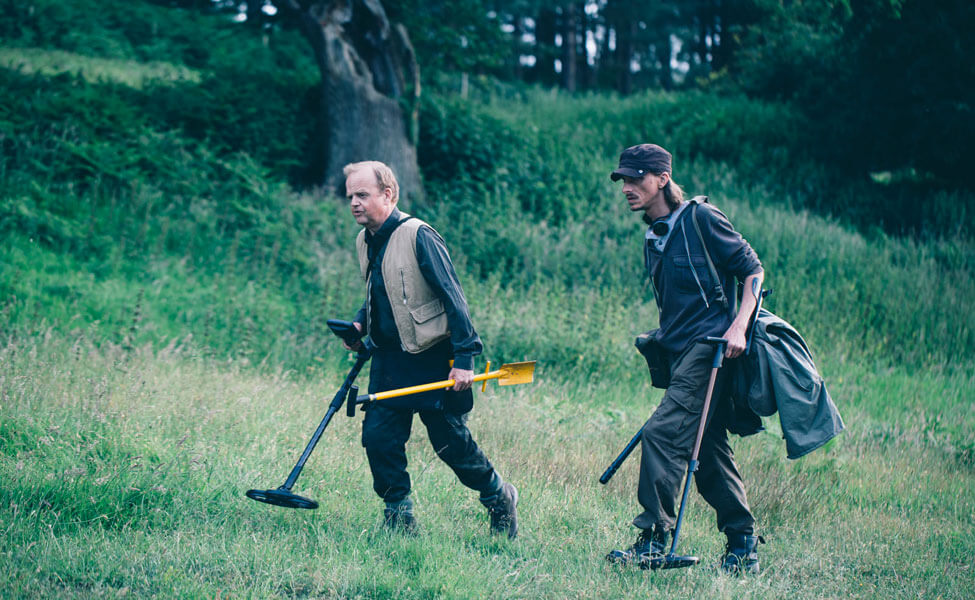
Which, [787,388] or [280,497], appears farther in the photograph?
[787,388]

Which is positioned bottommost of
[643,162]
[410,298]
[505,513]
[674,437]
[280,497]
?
[505,513]

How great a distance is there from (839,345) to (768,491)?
15.4 ft

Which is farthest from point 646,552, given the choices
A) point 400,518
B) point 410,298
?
point 410,298

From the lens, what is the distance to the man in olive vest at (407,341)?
4266 millimetres

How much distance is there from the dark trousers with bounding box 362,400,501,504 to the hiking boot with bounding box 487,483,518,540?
0.64ft

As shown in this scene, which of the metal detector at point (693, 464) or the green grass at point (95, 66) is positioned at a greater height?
the green grass at point (95, 66)

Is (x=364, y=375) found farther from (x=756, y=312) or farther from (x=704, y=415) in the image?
(x=756, y=312)

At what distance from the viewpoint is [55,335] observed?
291 inches

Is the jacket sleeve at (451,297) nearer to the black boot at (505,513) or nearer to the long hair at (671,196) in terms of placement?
the black boot at (505,513)

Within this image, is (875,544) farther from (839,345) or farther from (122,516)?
(839,345)

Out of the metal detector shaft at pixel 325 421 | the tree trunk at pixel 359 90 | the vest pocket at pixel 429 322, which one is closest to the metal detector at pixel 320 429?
the metal detector shaft at pixel 325 421

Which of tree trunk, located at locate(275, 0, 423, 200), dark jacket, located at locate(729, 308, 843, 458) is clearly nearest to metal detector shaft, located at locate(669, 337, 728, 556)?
dark jacket, located at locate(729, 308, 843, 458)

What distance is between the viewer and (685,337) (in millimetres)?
4426

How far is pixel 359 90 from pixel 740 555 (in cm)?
1046
